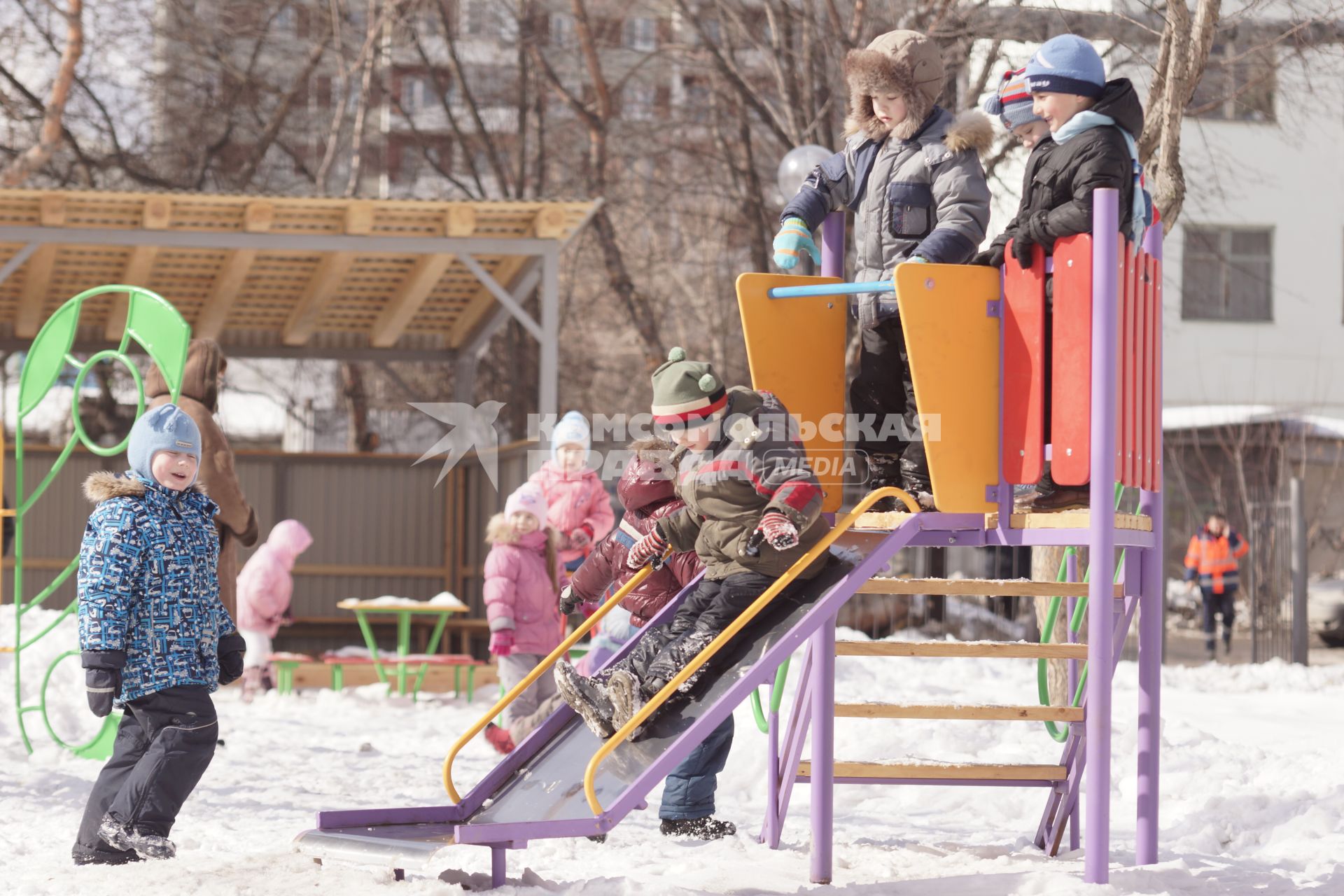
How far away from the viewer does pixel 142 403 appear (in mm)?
7445

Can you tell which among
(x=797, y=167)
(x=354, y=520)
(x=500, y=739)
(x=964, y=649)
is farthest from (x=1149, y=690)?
(x=354, y=520)

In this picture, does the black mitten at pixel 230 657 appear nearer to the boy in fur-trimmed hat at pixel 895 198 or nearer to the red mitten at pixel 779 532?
the red mitten at pixel 779 532

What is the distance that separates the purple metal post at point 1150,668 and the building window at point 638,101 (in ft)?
63.7

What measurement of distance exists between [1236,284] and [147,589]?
2209 centimetres

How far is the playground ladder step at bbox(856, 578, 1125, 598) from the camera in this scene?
17.1 feet

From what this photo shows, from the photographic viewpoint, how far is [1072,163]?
512 cm

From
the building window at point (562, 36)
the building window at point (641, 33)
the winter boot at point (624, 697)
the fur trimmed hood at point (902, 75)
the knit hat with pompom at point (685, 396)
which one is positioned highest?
the building window at point (641, 33)

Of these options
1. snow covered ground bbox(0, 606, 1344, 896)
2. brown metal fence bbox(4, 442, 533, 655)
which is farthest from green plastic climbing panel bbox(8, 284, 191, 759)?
brown metal fence bbox(4, 442, 533, 655)

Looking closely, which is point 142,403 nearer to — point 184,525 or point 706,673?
point 184,525

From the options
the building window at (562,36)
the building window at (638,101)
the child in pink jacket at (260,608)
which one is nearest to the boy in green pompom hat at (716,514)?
the child in pink jacket at (260,608)

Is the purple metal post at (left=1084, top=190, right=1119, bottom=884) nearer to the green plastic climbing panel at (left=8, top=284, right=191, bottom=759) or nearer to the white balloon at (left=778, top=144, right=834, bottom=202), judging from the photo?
the green plastic climbing panel at (left=8, top=284, right=191, bottom=759)

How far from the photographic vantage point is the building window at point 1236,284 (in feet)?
79.6

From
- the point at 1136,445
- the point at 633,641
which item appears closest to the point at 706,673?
the point at 633,641

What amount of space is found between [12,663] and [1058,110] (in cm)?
839
